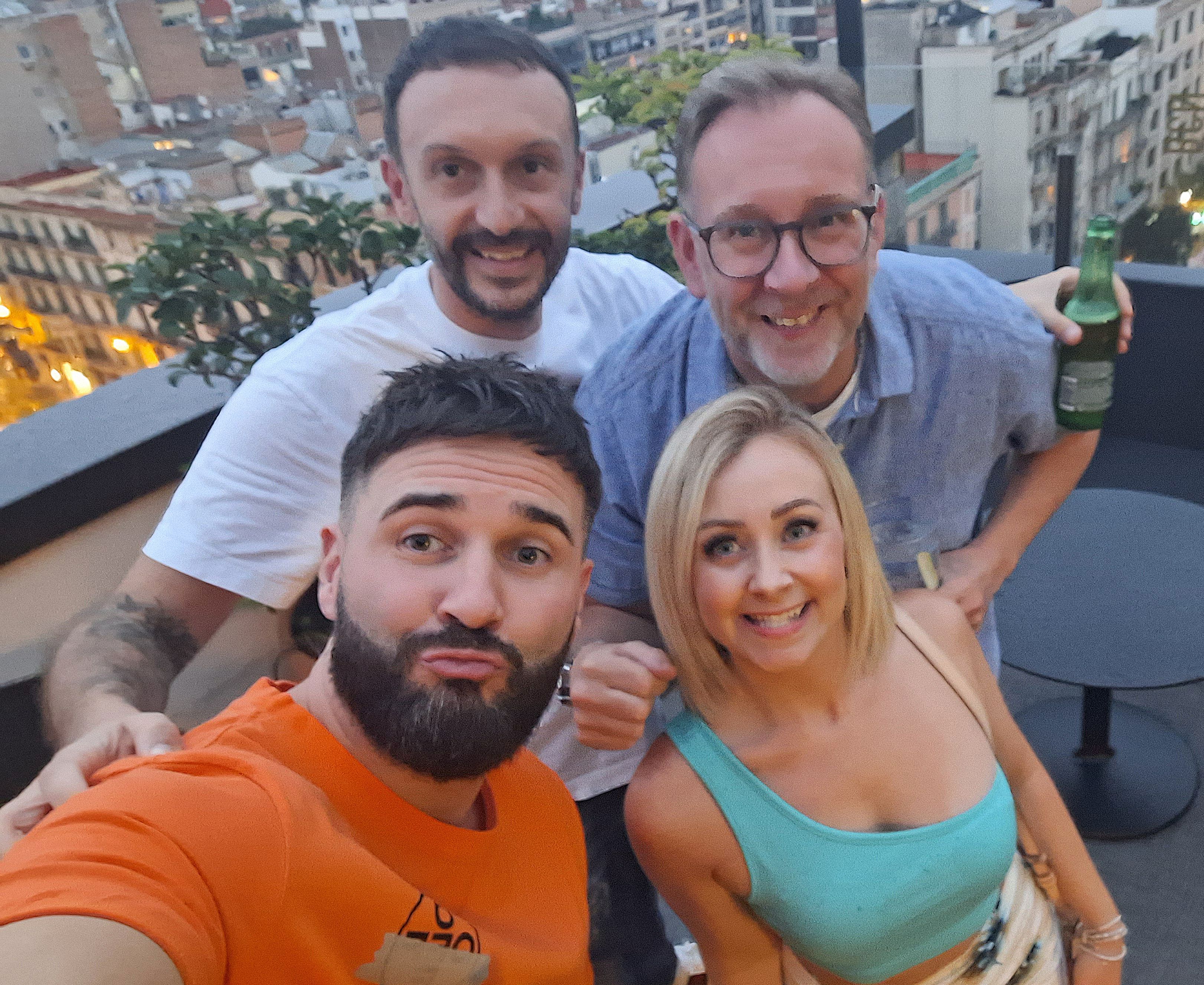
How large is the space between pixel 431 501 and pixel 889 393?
75 cm

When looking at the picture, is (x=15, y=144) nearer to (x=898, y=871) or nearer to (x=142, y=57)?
(x=142, y=57)

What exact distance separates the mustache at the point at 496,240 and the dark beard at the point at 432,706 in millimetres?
757

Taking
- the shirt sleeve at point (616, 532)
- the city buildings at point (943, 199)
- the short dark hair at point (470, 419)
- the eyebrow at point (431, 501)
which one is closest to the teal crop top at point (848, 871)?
the shirt sleeve at point (616, 532)

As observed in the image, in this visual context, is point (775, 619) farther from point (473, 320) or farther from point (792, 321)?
point (473, 320)

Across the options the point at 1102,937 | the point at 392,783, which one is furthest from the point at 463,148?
the point at 1102,937

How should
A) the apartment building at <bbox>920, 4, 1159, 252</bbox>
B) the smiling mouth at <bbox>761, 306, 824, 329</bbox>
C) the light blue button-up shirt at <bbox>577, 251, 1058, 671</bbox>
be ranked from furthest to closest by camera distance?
the apartment building at <bbox>920, 4, 1159, 252</bbox>
the light blue button-up shirt at <bbox>577, 251, 1058, 671</bbox>
the smiling mouth at <bbox>761, 306, 824, 329</bbox>

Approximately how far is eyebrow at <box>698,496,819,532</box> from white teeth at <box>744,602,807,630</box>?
12 cm

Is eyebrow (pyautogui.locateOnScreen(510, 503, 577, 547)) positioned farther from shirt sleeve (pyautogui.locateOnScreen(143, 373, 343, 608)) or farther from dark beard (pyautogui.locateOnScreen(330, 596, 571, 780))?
shirt sleeve (pyautogui.locateOnScreen(143, 373, 343, 608))

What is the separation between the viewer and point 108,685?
1.31 meters

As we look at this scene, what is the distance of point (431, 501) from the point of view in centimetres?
100

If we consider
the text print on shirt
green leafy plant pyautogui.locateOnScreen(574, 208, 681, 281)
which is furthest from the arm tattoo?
green leafy plant pyautogui.locateOnScreen(574, 208, 681, 281)

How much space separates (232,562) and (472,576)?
66cm

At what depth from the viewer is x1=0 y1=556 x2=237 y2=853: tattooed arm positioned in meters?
1.03

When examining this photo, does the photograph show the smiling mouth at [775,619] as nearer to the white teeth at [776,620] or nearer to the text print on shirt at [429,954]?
the white teeth at [776,620]
